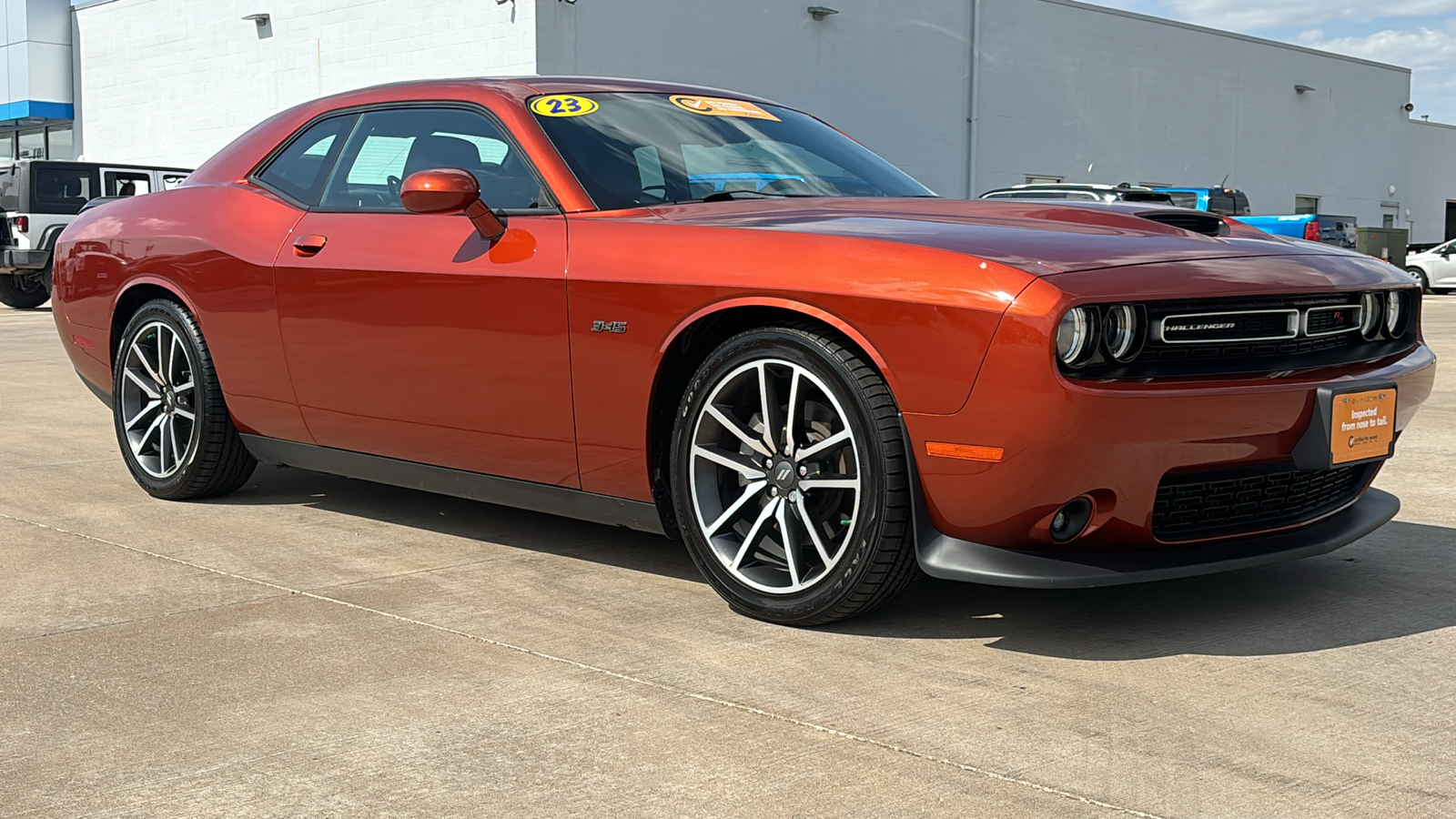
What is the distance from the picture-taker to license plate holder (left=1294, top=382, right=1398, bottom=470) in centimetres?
350

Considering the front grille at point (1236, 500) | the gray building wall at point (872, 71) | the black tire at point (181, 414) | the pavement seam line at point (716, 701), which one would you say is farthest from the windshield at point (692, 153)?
the gray building wall at point (872, 71)

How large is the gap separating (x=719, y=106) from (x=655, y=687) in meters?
2.32

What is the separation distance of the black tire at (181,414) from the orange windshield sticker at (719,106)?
6.22 feet

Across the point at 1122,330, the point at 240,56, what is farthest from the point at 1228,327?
the point at 240,56

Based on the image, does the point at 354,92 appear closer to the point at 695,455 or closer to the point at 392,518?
the point at 392,518

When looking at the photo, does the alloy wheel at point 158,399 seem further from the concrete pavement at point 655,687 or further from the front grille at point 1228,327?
the front grille at point 1228,327

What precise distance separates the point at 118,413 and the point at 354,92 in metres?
1.59

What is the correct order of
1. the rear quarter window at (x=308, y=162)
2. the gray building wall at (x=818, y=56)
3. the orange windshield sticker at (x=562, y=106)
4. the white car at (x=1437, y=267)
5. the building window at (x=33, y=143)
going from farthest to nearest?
the building window at (x=33, y=143) < the white car at (x=1437, y=267) < the gray building wall at (x=818, y=56) < the rear quarter window at (x=308, y=162) < the orange windshield sticker at (x=562, y=106)

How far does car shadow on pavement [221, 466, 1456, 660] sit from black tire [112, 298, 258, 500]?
862 mm

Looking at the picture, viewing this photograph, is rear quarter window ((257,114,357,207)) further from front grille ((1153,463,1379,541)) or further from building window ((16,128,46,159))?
building window ((16,128,46,159))

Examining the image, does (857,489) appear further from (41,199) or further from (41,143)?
(41,143)

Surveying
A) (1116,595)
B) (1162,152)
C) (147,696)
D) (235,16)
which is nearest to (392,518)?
(147,696)

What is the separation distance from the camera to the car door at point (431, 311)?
13.5 feet

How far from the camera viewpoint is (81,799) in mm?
2562
